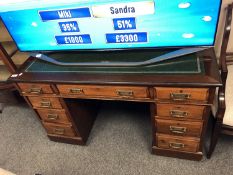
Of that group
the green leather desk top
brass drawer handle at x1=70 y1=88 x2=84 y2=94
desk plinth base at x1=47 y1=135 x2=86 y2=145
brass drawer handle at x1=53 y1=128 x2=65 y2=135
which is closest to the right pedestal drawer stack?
the green leather desk top

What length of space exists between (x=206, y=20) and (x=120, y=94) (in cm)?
54

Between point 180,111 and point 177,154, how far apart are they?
15.3 inches

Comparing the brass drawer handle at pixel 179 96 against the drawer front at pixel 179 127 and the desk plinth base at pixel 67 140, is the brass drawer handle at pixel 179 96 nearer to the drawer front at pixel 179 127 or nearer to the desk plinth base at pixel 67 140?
the drawer front at pixel 179 127

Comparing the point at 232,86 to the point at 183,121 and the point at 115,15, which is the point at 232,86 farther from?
the point at 115,15

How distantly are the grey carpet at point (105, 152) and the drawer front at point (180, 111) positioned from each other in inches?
15.7

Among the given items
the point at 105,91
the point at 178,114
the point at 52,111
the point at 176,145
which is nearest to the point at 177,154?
the point at 176,145

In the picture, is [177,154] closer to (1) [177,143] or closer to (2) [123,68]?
(1) [177,143]

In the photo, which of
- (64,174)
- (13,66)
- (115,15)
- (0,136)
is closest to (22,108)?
(0,136)

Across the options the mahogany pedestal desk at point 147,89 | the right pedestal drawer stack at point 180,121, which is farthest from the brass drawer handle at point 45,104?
the right pedestal drawer stack at point 180,121

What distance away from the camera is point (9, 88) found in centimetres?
177

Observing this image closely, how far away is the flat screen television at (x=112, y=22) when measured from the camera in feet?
3.25

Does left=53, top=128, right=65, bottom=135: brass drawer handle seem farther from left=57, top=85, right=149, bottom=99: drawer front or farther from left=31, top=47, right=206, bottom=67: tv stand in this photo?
left=31, top=47, right=206, bottom=67: tv stand

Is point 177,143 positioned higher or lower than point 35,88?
lower

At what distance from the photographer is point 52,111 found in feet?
4.67
